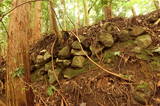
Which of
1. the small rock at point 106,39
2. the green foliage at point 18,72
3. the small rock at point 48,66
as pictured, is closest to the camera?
the green foliage at point 18,72

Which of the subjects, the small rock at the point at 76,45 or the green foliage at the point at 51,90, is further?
the small rock at the point at 76,45

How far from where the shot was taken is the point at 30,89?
11.3ft

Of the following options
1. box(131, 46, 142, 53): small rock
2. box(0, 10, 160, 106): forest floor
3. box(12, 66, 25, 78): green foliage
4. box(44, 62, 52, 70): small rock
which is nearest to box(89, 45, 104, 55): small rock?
box(0, 10, 160, 106): forest floor

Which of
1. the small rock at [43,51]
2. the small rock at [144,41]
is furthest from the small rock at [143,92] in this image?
the small rock at [43,51]

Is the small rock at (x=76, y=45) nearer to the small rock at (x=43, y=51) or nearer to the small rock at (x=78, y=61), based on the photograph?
the small rock at (x=78, y=61)

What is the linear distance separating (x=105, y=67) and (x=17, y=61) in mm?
1742

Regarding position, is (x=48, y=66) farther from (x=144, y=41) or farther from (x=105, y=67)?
(x=144, y=41)

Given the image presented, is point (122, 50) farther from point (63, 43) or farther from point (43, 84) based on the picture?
point (43, 84)

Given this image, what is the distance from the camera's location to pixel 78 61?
162 inches

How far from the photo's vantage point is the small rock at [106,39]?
4.12m

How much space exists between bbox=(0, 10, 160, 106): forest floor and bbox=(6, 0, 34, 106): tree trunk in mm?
305

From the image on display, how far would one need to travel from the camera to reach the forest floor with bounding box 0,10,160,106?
3.34m

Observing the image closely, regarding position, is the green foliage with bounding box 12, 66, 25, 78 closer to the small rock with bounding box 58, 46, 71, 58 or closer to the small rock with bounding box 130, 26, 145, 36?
the small rock with bounding box 58, 46, 71, 58

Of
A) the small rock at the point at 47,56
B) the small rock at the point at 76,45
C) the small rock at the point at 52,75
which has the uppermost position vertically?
the small rock at the point at 76,45
